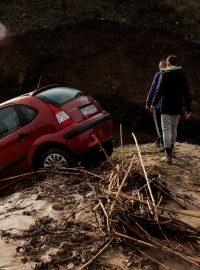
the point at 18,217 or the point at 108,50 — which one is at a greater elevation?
the point at 108,50

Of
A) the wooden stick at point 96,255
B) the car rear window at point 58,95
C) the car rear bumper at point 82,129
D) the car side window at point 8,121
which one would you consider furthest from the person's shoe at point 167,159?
the wooden stick at point 96,255

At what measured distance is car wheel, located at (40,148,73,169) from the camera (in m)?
8.10

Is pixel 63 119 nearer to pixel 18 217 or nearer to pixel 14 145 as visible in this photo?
pixel 14 145

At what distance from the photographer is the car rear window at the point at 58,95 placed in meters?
8.38

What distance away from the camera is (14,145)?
8.38 m

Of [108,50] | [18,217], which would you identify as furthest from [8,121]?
[108,50]

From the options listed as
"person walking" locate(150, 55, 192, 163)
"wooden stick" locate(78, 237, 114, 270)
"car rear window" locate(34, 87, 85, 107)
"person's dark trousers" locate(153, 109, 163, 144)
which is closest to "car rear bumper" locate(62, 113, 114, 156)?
"car rear window" locate(34, 87, 85, 107)

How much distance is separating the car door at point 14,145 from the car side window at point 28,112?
86 millimetres

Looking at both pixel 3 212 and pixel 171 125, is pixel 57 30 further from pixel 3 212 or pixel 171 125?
pixel 3 212

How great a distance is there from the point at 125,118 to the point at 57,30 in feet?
13.0

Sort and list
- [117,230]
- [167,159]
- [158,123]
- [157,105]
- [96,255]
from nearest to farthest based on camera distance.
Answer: [96,255] < [117,230] < [167,159] < [157,105] < [158,123]

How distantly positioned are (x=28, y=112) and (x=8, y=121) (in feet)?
1.38

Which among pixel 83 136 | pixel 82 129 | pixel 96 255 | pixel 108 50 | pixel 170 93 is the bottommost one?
pixel 96 255

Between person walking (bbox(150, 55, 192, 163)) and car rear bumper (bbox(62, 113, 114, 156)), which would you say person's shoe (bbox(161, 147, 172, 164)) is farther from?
car rear bumper (bbox(62, 113, 114, 156))
